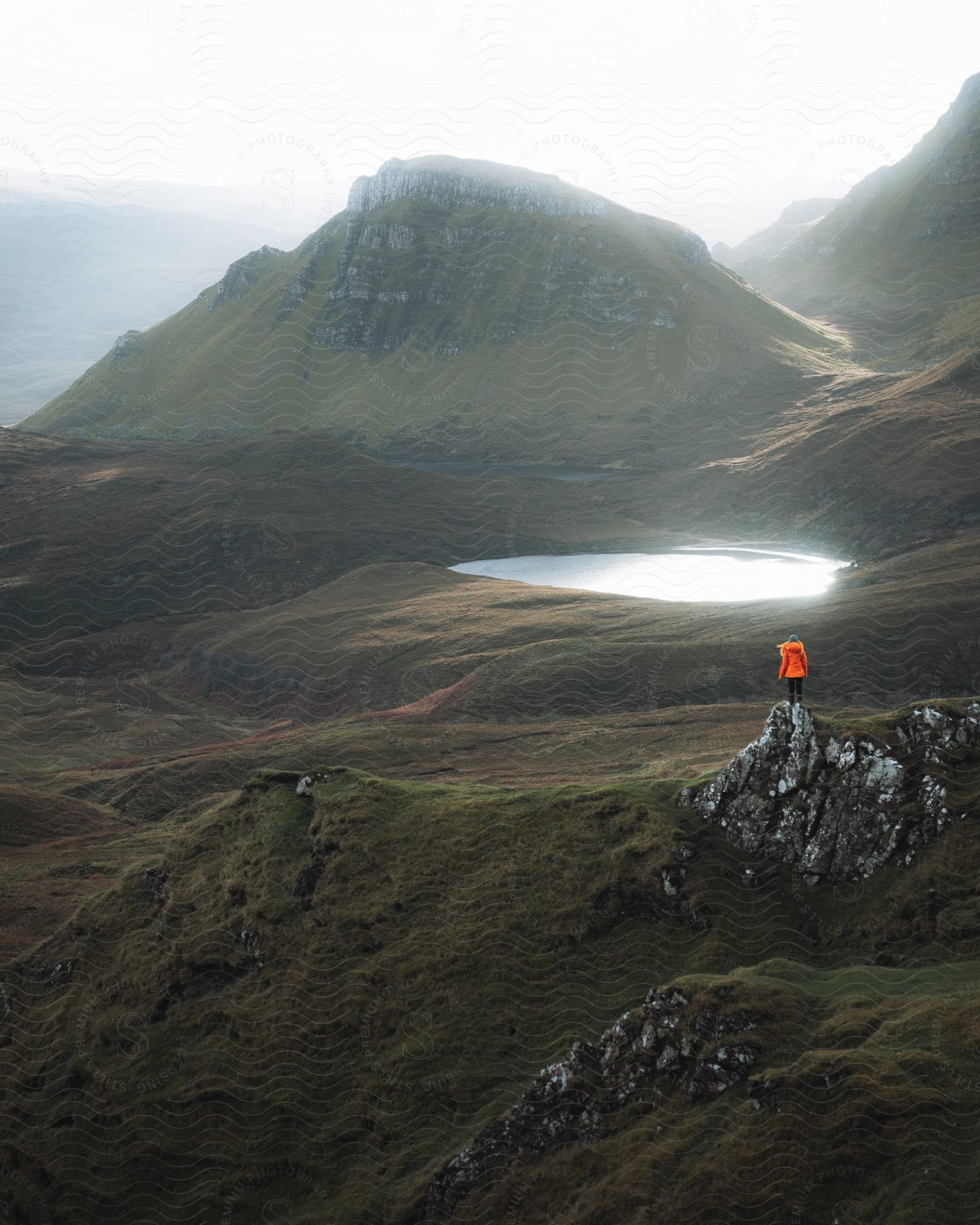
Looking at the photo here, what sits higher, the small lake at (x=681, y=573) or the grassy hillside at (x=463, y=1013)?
the small lake at (x=681, y=573)

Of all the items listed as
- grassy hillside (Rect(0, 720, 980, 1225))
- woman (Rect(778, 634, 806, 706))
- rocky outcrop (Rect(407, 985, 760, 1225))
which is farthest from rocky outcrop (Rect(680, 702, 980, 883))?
rocky outcrop (Rect(407, 985, 760, 1225))

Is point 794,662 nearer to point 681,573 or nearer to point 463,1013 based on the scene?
point 463,1013

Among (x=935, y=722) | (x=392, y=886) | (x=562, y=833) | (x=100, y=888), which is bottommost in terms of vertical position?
(x=100, y=888)

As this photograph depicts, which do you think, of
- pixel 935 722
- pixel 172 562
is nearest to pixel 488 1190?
pixel 935 722

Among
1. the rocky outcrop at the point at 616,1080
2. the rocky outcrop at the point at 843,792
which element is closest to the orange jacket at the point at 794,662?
the rocky outcrop at the point at 843,792

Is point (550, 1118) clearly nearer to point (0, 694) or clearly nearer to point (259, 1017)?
point (259, 1017)

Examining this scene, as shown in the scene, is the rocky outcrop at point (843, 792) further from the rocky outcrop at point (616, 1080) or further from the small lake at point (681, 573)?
the small lake at point (681, 573)

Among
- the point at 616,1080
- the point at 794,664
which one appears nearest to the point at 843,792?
the point at 794,664
